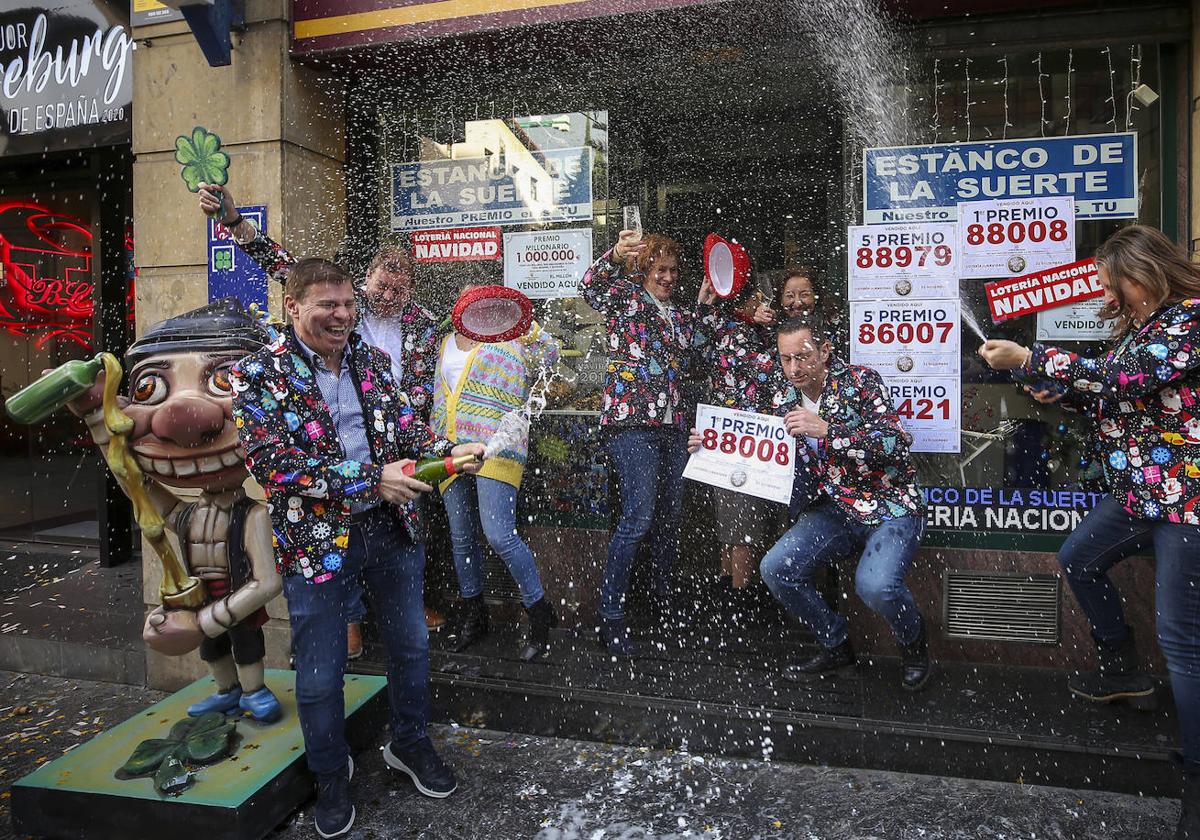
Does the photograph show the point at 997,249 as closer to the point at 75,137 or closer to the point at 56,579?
the point at 75,137

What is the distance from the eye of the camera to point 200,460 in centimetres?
328

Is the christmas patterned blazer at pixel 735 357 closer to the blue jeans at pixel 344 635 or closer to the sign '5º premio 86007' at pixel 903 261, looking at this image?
the sign '5º premio 86007' at pixel 903 261

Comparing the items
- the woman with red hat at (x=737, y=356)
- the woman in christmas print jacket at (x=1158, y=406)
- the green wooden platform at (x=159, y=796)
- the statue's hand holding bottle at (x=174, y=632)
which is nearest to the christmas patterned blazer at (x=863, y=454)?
the woman with red hat at (x=737, y=356)

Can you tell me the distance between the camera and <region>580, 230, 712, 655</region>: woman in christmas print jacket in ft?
14.5

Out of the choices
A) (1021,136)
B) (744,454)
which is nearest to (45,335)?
(744,454)

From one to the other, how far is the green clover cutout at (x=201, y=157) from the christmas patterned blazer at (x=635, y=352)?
211 centimetres

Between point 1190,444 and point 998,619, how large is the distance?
5.75 feet

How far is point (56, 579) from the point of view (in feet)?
21.3

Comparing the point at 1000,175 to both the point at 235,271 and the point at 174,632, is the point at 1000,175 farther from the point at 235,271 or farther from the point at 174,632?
the point at 174,632

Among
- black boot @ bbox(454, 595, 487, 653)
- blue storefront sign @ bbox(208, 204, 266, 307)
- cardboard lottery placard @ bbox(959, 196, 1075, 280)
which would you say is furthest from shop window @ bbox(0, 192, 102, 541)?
cardboard lottery placard @ bbox(959, 196, 1075, 280)

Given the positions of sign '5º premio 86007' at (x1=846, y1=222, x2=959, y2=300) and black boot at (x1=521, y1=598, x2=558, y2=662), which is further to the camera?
sign '5º premio 86007' at (x1=846, y1=222, x2=959, y2=300)

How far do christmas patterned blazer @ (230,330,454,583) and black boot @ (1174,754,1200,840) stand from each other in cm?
292

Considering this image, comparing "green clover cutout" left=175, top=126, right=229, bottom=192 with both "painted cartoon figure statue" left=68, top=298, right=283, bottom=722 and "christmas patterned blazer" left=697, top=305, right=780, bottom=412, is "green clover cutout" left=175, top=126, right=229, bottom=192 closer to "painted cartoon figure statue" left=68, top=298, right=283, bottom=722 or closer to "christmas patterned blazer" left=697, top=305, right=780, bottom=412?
"painted cartoon figure statue" left=68, top=298, right=283, bottom=722

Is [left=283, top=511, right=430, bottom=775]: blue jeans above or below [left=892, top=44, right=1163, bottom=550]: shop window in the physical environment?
below
